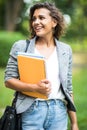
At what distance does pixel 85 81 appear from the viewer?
1955 centimetres

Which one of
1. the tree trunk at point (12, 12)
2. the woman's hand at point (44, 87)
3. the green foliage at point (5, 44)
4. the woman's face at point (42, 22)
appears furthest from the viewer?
the tree trunk at point (12, 12)

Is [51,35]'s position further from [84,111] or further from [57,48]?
[84,111]

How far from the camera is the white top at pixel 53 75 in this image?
14.1 ft

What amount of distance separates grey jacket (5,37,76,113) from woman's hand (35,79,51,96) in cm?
16

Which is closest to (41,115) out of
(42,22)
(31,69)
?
(31,69)

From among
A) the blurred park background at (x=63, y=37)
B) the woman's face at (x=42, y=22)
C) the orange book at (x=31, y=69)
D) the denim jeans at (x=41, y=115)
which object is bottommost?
the blurred park background at (x=63, y=37)

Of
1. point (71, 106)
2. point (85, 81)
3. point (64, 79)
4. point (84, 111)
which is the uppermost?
point (64, 79)

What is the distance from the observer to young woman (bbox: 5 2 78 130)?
4.26m

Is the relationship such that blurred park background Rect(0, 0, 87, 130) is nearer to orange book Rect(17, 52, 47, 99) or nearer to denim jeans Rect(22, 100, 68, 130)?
orange book Rect(17, 52, 47, 99)

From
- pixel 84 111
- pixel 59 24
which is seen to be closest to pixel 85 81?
pixel 84 111

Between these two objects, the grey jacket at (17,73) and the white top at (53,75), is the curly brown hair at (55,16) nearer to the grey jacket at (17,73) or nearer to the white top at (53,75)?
the grey jacket at (17,73)

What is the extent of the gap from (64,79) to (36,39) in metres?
0.43

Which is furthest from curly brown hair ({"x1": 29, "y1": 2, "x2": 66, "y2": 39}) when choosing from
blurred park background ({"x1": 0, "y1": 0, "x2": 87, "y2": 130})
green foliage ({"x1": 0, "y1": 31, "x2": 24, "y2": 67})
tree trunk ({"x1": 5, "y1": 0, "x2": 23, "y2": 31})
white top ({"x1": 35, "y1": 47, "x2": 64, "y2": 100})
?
tree trunk ({"x1": 5, "y1": 0, "x2": 23, "y2": 31})

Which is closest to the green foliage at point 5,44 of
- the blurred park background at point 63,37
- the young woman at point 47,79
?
the blurred park background at point 63,37
